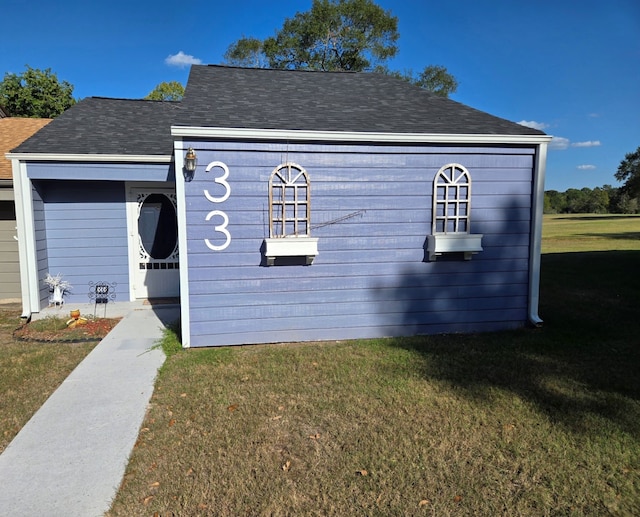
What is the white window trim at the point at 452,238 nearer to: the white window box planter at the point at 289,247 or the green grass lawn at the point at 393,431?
the green grass lawn at the point at 393,431

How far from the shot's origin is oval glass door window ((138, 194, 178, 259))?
7.19 metres

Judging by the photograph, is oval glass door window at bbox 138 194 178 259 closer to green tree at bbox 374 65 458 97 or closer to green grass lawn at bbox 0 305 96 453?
green grass lawn at bbox 0 305 96 453

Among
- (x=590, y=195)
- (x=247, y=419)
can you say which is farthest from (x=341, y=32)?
(x=590, y=195)

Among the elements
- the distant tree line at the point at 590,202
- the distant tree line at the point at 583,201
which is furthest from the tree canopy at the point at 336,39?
the distant tree line at the point at 583,201

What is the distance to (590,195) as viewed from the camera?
72688 mm

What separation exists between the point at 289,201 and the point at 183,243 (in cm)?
127

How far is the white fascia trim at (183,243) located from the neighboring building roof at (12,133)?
4284 mm

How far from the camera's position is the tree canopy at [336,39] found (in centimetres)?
2164

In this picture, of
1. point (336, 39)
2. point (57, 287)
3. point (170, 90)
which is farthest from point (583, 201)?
point (57, 287)

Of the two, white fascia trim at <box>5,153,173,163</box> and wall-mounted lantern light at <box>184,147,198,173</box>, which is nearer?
wall-mounted lantern light at <box>184,147,198,173</box>

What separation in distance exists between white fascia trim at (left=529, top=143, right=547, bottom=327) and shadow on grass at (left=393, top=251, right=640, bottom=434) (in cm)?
35

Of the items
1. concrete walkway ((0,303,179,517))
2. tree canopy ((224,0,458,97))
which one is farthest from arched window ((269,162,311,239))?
tree canopy ((224,0,458,97))

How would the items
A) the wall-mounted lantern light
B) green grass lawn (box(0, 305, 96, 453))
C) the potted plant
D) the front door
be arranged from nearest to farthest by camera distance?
green grass lawn (box(0, 305, 96, 453)), the wall-mounted lantern light, the potted plant, the front door

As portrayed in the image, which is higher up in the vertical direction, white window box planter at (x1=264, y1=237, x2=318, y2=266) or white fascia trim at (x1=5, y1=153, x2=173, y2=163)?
white fascia trim at (x1=5, y1=153, x2=173, y2=163)
